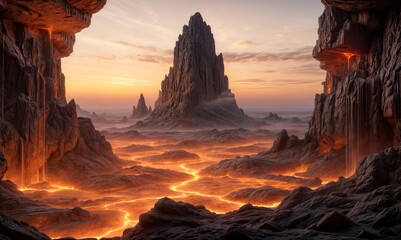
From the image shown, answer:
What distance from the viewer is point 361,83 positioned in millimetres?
29953

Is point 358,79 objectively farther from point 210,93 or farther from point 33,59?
point 210,93

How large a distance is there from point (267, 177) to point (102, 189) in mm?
15273

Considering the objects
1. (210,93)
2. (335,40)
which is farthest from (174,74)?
(335,40)

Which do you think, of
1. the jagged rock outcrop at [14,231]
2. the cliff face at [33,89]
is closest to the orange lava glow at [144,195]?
the cliff face at [33,89]

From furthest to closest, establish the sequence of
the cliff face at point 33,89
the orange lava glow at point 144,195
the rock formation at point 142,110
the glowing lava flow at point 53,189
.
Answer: the rock formation at point 142,110
the cliff face at point 33,89
the glowing lava flow at point 53,189
the orange lava glow at point 144,195

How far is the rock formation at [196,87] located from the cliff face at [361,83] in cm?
5400

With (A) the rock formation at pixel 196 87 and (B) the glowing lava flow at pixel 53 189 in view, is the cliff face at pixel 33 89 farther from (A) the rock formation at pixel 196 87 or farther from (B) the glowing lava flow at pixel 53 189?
(A) the rock formation at pixel 196 87

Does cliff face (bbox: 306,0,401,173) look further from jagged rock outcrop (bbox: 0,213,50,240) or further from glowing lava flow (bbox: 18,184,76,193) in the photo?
jagged rock outcrop (bbox: 0,213,50,240)

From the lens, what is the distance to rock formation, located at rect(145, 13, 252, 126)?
95188 mm

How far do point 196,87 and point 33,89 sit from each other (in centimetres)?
6762

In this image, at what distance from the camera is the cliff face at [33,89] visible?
1072 inches

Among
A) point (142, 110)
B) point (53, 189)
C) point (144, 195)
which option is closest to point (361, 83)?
point (144, 195)

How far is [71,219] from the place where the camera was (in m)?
19.3

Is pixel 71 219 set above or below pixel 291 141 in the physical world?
below
